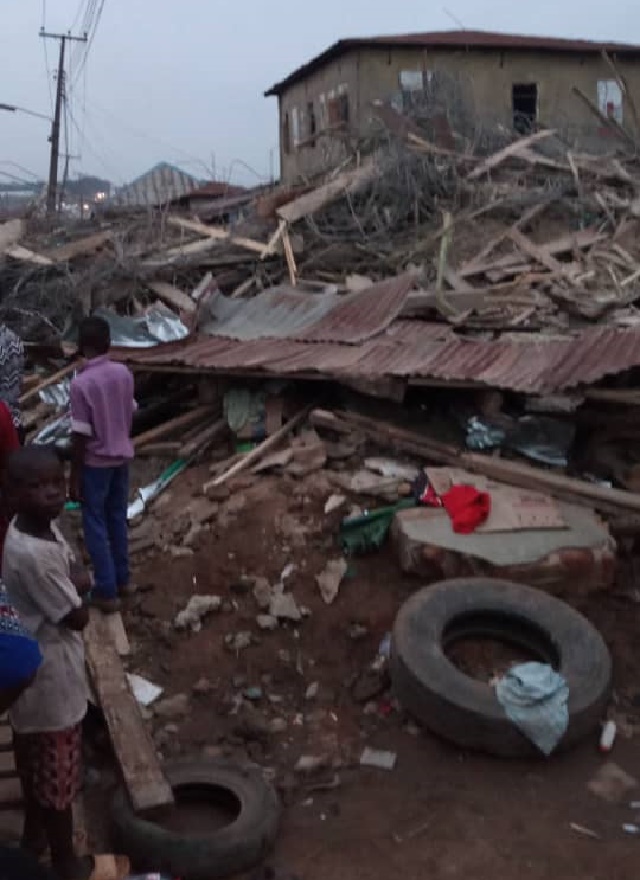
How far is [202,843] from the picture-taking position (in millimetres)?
3854

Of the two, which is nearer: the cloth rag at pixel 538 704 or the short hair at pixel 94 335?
the cloth rag at pixel 538 704

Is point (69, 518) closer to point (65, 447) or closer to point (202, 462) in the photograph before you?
point (65, 447)

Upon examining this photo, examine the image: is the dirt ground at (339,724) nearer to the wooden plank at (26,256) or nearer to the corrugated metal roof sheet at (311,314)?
the corrugated metal roof sheet at (311,314)

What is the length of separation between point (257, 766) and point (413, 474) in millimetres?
2739

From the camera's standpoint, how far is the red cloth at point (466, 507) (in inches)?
238

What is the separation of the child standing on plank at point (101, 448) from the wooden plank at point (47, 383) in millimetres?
3320

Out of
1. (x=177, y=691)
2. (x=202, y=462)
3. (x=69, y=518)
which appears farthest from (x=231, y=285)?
(x=177, y=691)

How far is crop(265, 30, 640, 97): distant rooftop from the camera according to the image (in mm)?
25172

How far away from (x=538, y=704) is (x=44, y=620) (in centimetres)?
266

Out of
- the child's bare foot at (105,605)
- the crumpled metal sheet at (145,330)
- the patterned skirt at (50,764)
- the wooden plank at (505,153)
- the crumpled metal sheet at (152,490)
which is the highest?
the wooden plank at (505,153)

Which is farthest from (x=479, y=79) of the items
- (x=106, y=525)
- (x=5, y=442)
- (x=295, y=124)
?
(x=5, y=442)

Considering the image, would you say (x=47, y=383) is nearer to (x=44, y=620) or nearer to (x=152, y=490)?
(x=152, y=490)

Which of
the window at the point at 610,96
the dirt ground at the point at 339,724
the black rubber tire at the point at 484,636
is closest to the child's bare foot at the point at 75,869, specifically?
the dirt ground at the point at 339,724

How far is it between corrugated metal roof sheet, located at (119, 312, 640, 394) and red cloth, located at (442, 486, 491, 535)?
34.2 inches
